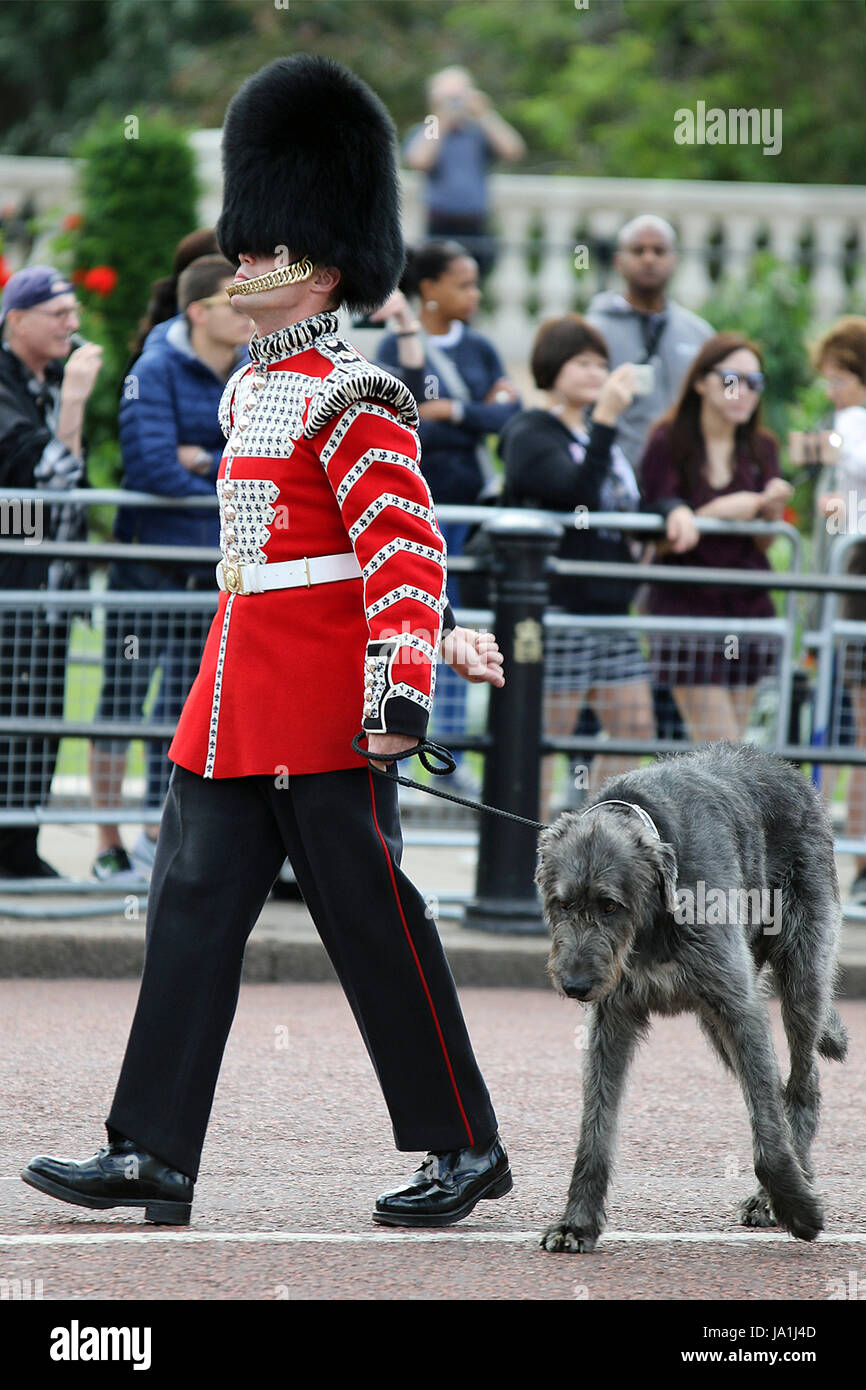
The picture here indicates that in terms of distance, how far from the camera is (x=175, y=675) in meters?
8.13

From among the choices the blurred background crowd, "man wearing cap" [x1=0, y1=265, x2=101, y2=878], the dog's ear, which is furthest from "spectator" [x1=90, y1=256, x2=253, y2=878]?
the dog's ear

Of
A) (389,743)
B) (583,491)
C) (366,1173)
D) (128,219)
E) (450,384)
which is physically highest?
(128,219)

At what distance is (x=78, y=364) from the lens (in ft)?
27.3

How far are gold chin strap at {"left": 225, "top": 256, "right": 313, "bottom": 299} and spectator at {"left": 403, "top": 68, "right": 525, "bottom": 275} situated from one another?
30.2 feet

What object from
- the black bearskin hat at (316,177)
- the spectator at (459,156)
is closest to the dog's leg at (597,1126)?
the black bearskin hat at (316,177)

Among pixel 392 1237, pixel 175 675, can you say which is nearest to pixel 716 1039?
pixel 392 1237

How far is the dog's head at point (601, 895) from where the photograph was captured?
4.64m

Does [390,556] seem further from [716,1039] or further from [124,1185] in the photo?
[124,1185]

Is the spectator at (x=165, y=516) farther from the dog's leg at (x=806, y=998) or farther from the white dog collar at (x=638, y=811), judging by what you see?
the white dog collar at (x=638, y=811)

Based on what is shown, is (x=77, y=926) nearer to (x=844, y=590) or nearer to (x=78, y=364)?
(x=78, y=364)

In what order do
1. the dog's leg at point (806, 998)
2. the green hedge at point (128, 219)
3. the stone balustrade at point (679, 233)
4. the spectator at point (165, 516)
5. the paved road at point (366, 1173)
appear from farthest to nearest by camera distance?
the stone balustrade at point (679, 233) < the green hedge at point (128, 219) < the spectator at point (165, 516) < the dog's leg at point (806, 998) < the paved road at point (366, 1173)

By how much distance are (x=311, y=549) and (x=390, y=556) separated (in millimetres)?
268

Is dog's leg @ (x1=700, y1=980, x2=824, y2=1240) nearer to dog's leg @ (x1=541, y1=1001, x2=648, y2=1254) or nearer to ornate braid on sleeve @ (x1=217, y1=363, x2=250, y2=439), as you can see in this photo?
dog's leg @ (x1=541, y1=1001, x2=648, y2=1254)

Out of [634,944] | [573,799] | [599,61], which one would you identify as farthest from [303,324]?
[599,61]
